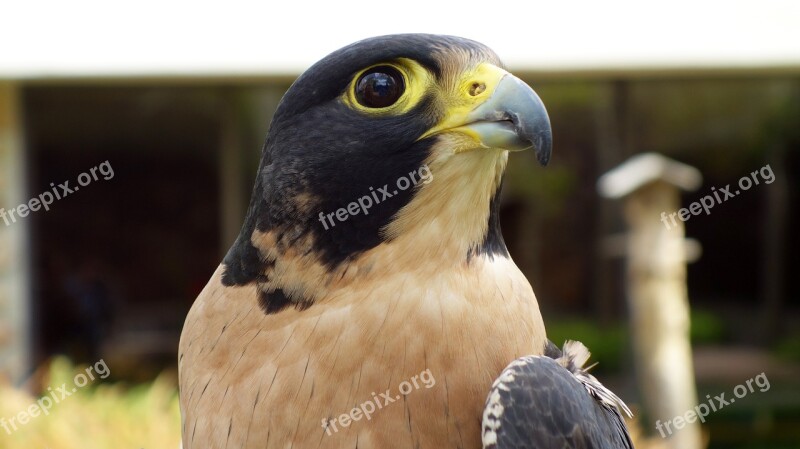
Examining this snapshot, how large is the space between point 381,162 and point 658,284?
13.1ft

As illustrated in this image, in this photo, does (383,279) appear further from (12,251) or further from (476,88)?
(12,251)

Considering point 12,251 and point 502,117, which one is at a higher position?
point 502,117

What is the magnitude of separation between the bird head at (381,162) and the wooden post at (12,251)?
19.0 feet

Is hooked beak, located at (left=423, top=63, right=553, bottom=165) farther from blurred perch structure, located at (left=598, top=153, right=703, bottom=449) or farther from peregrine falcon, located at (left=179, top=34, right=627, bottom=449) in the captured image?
blurred perch structure, located at (left=598, top=153, right=703, bottom=449)

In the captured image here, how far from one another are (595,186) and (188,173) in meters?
8.00

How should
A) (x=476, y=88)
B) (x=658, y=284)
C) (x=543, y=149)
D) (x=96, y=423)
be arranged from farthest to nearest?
1. (x=658, y=284)
2. (x=96, y=423)
3. (x=476, y=88)
4. (x=543, y=149)

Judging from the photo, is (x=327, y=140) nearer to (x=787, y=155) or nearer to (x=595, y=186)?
(x=595, y=186)

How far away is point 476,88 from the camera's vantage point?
150 cm

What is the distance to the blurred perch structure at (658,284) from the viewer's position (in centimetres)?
501

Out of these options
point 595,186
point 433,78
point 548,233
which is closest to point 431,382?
point 433,78

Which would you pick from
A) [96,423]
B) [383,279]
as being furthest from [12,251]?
[383,279]

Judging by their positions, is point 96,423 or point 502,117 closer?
point 502,117

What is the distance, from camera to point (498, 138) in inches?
57.0

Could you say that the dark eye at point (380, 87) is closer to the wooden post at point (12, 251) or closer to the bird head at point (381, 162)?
the bird head at point (381, 162)
